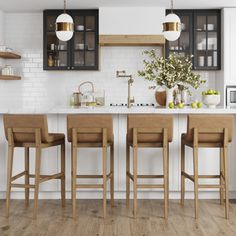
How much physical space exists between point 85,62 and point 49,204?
292cm

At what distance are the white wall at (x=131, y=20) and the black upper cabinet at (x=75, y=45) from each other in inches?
10.1

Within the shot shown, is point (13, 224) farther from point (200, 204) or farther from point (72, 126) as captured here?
point (200, 204)

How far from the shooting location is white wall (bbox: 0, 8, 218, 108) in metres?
7.70

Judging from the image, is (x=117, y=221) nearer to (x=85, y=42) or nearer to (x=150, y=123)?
(x=150, y=123)

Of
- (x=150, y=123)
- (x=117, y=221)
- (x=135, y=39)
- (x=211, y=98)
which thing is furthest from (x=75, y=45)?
(x=117, y=221)

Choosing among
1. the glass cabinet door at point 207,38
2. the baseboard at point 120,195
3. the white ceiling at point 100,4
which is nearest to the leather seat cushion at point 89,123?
the baseboard at point 120,195

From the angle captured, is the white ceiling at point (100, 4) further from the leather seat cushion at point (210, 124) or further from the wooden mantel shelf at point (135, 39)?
the leather seat cushion at point (210, 124)

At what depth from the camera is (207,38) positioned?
7391 mm

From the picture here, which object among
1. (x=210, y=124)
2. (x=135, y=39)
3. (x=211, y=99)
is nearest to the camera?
(x=210, y=124)

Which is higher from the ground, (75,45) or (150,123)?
(75,45)

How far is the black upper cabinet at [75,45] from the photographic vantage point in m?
7.38

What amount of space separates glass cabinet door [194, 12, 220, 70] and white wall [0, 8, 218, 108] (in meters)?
0.39

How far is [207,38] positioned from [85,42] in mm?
1941

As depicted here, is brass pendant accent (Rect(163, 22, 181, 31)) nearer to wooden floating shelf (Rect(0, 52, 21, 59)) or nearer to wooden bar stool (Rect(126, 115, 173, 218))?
wooden bar stool (Rect(126, 115, 173, 218))
